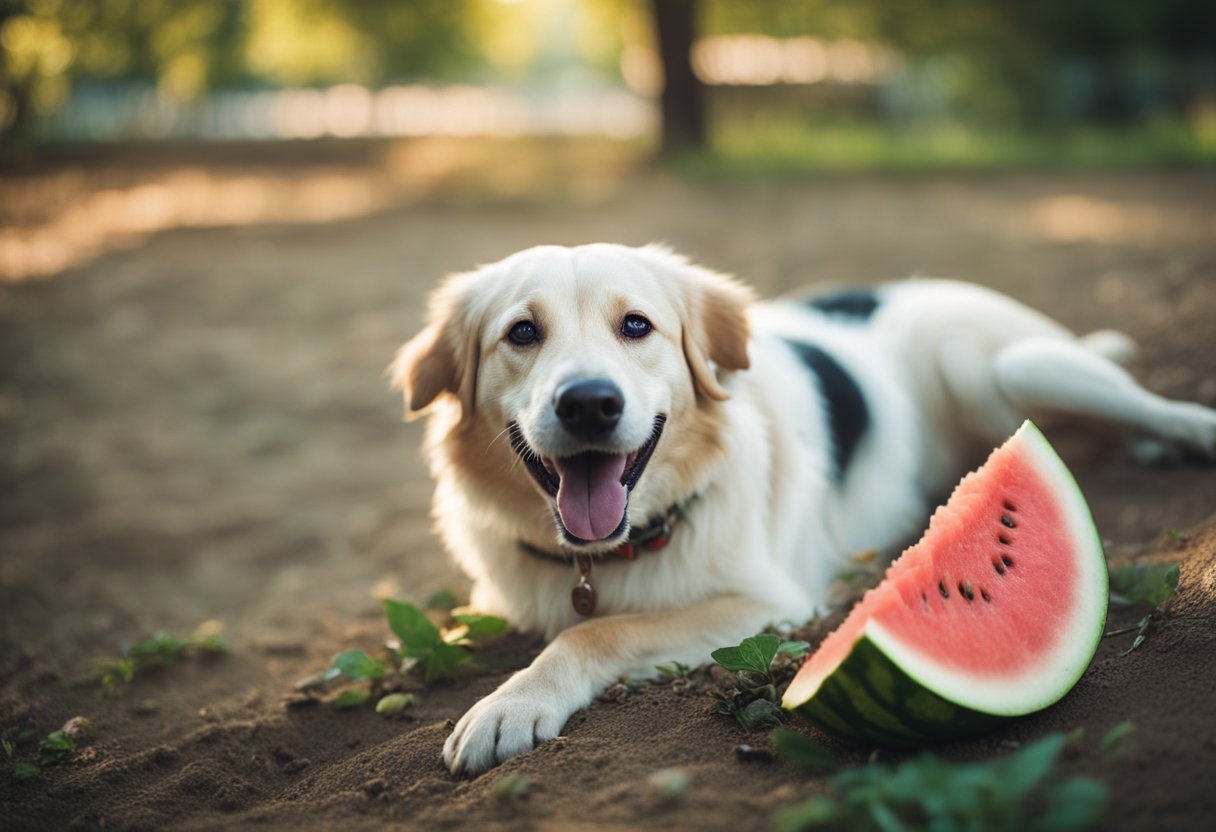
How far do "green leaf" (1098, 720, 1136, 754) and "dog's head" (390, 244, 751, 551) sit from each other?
141 cm

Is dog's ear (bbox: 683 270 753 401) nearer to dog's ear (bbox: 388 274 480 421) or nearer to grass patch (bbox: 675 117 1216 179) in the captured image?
dog's ear (bbox: 388 274 480 421)

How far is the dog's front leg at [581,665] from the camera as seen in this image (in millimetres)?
2586

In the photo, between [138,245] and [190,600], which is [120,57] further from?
[190,600]

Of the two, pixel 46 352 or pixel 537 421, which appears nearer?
pixel 537 421

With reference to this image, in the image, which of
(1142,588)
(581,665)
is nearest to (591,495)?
(581,665)

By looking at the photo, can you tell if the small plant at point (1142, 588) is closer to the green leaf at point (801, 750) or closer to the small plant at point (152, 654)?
the green leaf at point (801, 750)

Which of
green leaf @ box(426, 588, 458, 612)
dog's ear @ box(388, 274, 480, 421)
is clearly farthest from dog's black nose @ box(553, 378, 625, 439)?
green leaf @ box(426, 588, 458, 612)

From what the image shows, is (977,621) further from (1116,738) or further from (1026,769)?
(1026,769)

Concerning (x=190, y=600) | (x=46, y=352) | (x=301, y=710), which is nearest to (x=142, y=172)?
(x=46, y=352)

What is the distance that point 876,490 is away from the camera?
4.25m

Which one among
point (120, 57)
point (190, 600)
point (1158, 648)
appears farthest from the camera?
point (120, 57)

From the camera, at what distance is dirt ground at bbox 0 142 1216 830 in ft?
7.84

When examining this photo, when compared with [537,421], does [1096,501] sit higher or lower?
lower

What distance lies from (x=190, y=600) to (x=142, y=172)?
Result: 14.5 metres
